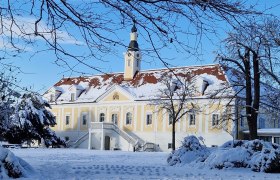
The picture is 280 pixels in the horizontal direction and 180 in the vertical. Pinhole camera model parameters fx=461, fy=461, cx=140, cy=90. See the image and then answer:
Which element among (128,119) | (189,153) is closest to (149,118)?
(128,119)

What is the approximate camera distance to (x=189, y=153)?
1847 centimetres

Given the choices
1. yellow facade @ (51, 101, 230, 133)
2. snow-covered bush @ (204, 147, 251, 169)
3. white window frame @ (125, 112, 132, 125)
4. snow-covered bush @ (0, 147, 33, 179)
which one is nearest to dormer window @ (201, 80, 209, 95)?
yellow facade @ (51, 101, 230, 133)

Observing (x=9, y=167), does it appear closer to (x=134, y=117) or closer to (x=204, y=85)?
(x=204, y=85)

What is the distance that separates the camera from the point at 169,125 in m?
51.6

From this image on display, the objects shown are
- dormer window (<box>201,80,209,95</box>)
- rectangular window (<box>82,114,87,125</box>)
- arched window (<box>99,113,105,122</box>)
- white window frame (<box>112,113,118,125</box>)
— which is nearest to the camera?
dormer window (<box>201,80,209,95</box>)

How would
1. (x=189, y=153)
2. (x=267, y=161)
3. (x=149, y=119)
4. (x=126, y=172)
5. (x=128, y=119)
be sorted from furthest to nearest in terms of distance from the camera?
1. (x=128, y=119)
2. (x=149, y=119)
3. (x=189, y=153)
4. (x=267, y=161)
5. (x=126, y=172)

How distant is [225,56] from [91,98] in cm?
3243

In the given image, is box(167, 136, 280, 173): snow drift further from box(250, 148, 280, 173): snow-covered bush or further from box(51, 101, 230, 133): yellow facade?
box(51, 101, 230, 133): yellow facade

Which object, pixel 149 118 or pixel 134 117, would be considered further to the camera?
pixel 134 117

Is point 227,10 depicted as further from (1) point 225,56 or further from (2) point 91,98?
(2) point 91,98

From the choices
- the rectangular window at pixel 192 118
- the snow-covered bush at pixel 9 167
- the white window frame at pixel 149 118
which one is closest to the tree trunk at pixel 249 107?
the snow-covered bush at pixel 9 167

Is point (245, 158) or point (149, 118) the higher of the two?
point (149, 118)

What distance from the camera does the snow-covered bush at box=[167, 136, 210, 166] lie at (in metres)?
18.1

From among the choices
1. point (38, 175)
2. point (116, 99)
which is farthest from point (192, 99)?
point (38, 175)
